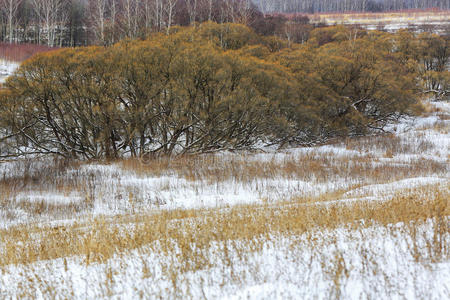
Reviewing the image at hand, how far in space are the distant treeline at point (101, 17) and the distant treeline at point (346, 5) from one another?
57.5 metres

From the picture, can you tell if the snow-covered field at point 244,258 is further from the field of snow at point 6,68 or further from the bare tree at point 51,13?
the bare tree at point 51,13

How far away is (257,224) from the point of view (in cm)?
530

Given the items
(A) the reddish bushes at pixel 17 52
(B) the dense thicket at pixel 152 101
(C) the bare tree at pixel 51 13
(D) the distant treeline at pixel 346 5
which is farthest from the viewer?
(D) the distant treeline at pixel 346 5

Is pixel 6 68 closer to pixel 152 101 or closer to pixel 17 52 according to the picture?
pixel 17 52

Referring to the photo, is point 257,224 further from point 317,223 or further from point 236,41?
point 236,41

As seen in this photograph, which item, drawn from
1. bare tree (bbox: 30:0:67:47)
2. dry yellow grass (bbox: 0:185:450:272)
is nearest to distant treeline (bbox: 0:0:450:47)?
bare tree (bbox: 30:0:67:47)

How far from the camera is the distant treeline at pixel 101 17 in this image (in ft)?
126

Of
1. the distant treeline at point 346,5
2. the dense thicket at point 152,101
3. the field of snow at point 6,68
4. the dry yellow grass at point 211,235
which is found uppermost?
the distant treeline at point 346,5

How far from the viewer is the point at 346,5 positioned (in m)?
109

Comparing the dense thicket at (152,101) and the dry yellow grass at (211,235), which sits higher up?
the dense thicket at (152,101)

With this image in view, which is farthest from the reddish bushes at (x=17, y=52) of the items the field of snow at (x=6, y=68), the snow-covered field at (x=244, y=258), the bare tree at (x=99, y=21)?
the snow-covered field at (x=244, y=258)

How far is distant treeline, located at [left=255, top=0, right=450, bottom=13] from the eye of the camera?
348 feet

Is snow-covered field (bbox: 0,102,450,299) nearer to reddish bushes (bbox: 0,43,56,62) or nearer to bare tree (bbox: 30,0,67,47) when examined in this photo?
→ reddish bushes (bbox: 0,43,56,62)

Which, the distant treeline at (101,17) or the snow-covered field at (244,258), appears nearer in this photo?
the snow-covered field at (244,258)
